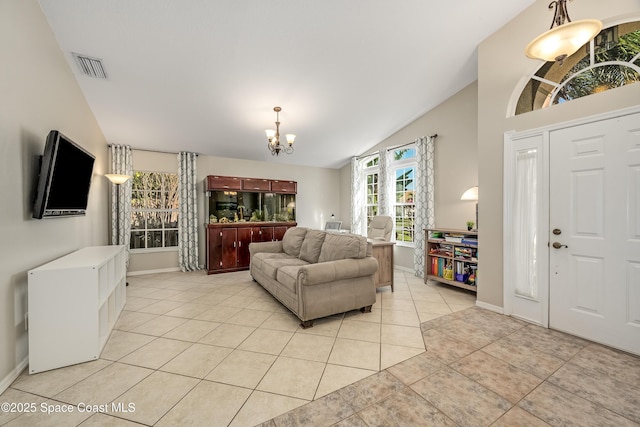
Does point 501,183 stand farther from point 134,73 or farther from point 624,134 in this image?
point 134,73

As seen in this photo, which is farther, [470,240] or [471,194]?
[471,194]

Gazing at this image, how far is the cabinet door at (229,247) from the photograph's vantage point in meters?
5.19

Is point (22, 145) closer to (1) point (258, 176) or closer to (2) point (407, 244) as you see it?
(1) point (258, 176)

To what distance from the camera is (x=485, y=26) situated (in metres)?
3.02

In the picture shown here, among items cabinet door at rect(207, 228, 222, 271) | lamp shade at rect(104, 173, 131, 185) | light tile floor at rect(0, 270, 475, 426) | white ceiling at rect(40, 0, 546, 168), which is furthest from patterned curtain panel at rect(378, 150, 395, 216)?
lamp shade at rect(104, 173, 131, 185)

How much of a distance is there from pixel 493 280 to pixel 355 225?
3.68 meters

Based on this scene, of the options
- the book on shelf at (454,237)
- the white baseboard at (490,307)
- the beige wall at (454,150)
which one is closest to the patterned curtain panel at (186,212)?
the beige wall at (454,150)

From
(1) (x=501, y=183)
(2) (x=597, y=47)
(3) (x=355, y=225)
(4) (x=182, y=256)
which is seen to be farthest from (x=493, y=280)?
(4) (x=182, y=256)

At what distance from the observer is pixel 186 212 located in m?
5.26

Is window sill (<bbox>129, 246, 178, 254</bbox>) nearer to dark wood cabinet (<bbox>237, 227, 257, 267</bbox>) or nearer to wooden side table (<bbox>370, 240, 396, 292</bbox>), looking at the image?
dark wood cabinet (<bbox>237, 227, 257, 267</bbox>)

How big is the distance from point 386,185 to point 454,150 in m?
1.59

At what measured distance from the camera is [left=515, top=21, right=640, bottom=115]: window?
2.28 m

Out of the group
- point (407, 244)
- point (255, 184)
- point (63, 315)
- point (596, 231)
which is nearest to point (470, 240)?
point (596, 231)

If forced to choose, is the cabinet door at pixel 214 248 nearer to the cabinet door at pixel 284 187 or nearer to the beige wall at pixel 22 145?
the cabinet door at pixel 284 187
